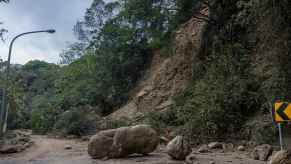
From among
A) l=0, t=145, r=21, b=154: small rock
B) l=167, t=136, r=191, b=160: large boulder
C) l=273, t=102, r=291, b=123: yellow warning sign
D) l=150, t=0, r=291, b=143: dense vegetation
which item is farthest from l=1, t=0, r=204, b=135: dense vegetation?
l=273, t=102, r=291, b=123: yellow warning sign

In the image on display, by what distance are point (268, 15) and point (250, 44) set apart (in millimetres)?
4350

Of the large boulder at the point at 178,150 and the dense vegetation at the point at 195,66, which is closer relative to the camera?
the large boulder at the point at 178,150

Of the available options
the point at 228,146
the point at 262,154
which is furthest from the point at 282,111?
the point at 228,146

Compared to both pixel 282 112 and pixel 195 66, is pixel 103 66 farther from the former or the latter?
pixel 282 112

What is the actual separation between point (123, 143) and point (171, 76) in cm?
1114

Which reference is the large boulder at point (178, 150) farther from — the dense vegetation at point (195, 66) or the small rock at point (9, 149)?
the small rock at point (9, 149)

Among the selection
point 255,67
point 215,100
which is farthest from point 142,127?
point 255,67

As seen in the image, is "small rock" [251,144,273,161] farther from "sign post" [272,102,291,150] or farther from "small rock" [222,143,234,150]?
"sign post" [272,102,291,150]

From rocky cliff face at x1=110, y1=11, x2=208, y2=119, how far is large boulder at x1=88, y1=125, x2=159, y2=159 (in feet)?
26.4

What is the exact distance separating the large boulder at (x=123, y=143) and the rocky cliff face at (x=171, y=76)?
8.03 metres

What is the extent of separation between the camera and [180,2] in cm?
1586

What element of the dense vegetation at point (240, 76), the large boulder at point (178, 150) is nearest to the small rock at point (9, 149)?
the dense vegetation at point (240, 76)

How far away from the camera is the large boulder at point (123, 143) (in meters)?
8.02

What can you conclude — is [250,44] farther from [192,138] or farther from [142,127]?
[142,127]
